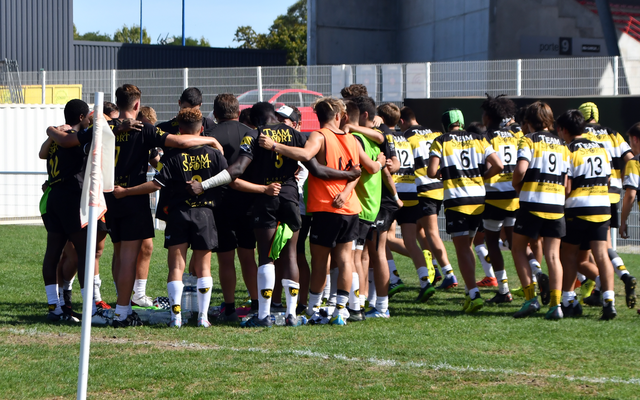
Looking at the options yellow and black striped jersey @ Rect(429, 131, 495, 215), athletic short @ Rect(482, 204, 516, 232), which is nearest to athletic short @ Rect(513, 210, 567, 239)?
yellow and black striped jersey @ Rect(429, 131, 495, 215)

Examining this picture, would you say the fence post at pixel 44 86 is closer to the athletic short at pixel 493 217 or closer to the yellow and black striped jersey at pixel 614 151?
the athletic short at pixel 493 217

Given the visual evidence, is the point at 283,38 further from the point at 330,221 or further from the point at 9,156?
the point at 330,221

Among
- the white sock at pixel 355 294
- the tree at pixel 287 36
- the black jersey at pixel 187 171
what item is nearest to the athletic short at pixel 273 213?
the black jersey at pixel 187 171

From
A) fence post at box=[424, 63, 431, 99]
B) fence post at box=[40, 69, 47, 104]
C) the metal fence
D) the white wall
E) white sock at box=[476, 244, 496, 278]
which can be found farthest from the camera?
fence post at box=[40, 69, 47, 104]

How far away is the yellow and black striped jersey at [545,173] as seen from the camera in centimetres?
696

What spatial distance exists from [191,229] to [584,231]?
12.6 feet

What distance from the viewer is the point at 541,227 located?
23.1ft

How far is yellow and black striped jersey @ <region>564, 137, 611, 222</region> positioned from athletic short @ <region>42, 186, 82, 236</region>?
477cm

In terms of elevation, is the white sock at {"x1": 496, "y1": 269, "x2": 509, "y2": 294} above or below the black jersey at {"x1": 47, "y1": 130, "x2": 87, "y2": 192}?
below

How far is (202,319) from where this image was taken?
256 inches

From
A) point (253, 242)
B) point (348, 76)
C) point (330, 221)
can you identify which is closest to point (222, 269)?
point (253, 242)

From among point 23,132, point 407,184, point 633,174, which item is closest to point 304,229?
point 407,184

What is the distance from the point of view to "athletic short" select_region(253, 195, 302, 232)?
21.2 feet

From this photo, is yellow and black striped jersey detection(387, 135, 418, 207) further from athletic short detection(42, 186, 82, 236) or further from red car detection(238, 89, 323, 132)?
red car detection(238, 89, 323, 132)
